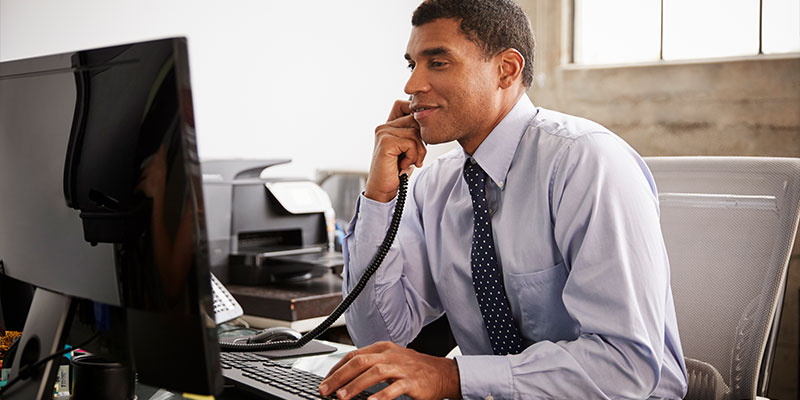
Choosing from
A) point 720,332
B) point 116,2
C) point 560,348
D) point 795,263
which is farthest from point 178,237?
point 795,263

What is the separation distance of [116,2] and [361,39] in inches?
47.0

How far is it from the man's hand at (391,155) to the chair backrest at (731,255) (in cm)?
51

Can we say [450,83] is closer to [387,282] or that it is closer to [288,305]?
[387,282]

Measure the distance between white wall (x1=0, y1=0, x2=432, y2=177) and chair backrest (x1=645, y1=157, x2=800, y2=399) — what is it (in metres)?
1.70

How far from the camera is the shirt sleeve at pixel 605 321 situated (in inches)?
40.9

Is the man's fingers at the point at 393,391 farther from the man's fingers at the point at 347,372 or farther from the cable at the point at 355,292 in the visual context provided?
the cable at the point at 355,292

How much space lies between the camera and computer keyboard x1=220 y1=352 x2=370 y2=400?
980mm

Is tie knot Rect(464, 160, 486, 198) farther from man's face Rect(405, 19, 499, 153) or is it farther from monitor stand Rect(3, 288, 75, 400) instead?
monitor stand Rect(3, 288, 75, 400)

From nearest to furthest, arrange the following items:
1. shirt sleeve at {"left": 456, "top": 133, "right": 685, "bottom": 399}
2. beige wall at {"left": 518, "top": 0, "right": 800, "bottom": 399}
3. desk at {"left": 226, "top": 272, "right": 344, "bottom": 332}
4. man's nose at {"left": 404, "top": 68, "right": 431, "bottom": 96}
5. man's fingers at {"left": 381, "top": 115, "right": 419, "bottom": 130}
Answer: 1. shirt sleeve at {"left": 456, "top": 133, "right": 685, "bottom": 399}
2. man's nose at {"left": 404, "top": 68, "right": 431, "bottom": 96}
3. man's fingers at {"left": 381, "top": 115, "right": 419, "bottom": 130}
4. desk at {"left": 226, "top": 272, "right": 344, "bottom": 332}
5. beige wall at {"left": 518, "top": 0, "right": 800, "bottom": 399}

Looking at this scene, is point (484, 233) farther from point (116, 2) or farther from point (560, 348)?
point (116, 2)

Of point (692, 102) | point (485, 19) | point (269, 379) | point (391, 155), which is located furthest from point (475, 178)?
point (692, 102)

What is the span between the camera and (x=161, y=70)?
718 millimetres

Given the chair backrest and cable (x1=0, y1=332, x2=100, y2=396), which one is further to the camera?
the chair backrest

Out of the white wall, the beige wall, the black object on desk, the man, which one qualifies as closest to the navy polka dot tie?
the man
